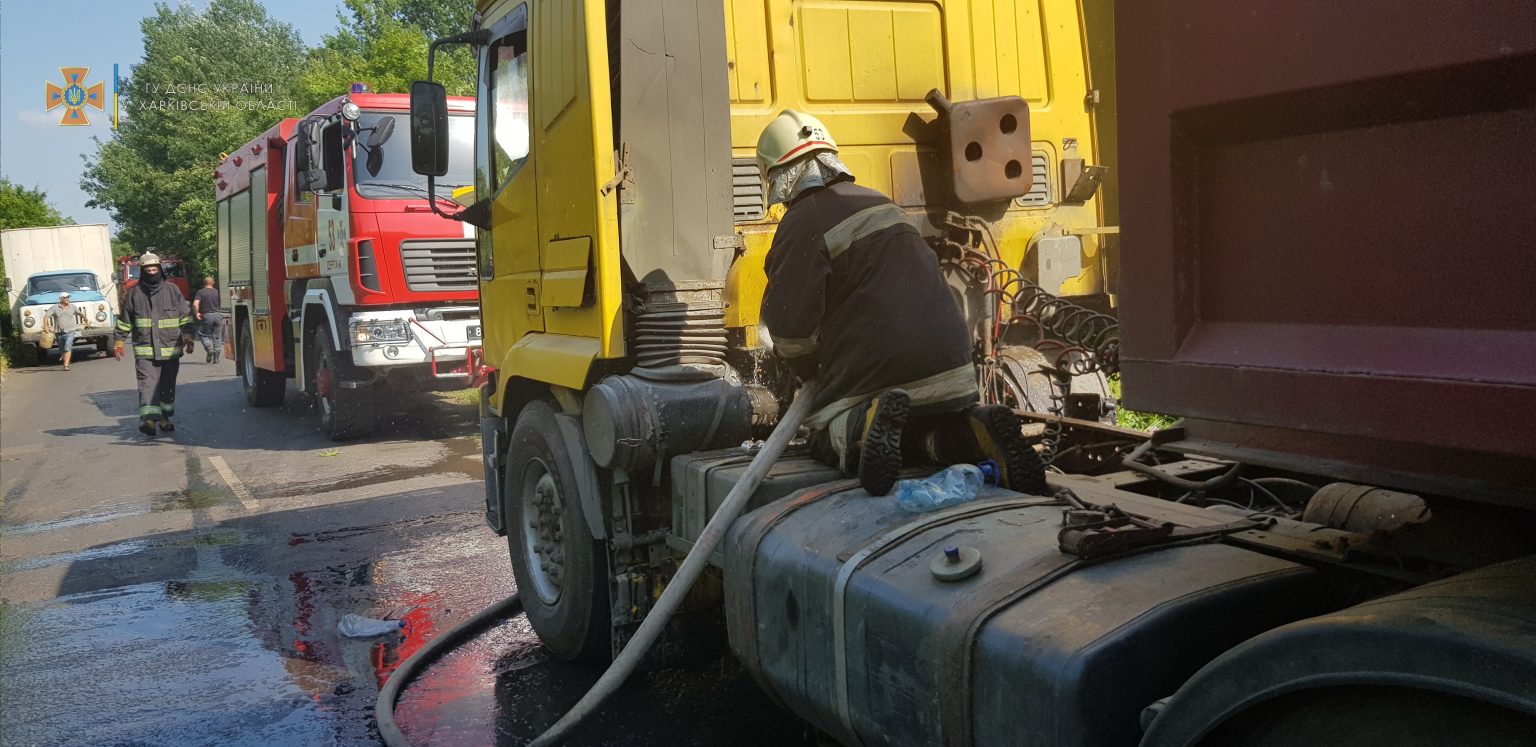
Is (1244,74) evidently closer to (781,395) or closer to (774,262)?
(774,262)

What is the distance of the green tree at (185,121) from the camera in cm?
4053

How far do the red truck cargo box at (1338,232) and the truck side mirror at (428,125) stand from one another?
12.6ft

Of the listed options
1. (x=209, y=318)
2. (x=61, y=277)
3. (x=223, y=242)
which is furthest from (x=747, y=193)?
(x=61, y=277)

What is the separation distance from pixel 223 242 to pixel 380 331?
7600mm

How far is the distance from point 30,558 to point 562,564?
15.9ft

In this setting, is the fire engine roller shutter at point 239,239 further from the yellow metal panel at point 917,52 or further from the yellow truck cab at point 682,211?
the yellow metal panel at point 917,52

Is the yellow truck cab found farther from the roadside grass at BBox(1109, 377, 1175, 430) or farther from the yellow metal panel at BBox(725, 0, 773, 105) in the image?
the roadside grass at BBox(1109, 377, 1175, 430)

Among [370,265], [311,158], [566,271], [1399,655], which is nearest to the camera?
[1399,655]

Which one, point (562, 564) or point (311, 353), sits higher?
point (311, 353)

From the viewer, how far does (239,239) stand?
1561 centimetres

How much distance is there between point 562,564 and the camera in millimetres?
4523

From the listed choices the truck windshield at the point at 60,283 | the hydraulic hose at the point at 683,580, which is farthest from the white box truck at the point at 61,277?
the hydraulic hose at the point at 683,580

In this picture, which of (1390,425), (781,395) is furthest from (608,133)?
(1390,425)

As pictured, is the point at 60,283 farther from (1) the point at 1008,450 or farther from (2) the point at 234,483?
(1) the point at 1008,450
